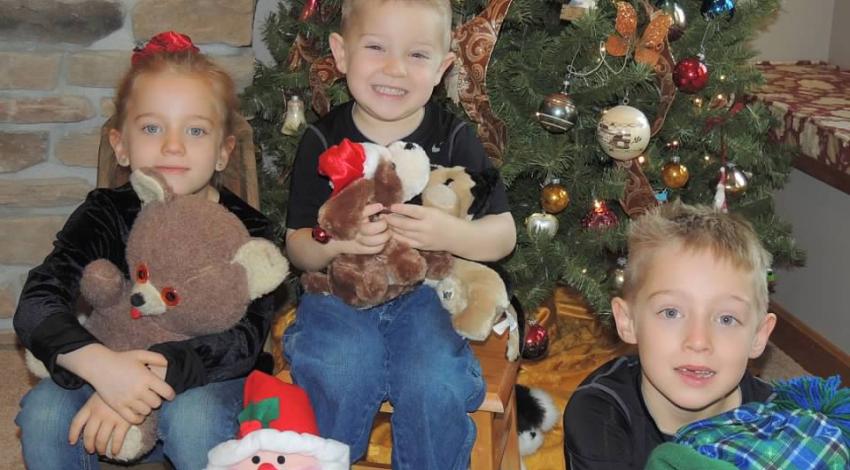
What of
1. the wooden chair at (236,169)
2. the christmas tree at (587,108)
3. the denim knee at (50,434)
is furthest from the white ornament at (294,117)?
the denim knee at (50,434)

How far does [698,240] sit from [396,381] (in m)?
0.47

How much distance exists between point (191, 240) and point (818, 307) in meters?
1.72

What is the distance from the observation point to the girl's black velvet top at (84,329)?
53.5 inches

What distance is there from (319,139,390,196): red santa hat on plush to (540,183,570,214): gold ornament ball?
0.62m

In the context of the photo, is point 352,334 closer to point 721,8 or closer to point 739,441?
point 739,441

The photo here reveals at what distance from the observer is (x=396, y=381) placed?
1451 mm

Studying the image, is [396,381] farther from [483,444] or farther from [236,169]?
[236,169]

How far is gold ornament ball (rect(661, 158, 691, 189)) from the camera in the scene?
2.00 m

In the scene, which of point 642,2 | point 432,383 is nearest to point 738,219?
point 432,383

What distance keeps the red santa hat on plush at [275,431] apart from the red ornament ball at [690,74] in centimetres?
102

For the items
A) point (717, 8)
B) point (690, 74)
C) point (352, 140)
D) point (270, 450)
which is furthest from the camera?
point (717, 8)

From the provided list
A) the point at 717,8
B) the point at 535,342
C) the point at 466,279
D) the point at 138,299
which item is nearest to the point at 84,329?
the point at 138,299

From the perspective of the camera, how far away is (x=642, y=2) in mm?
1972

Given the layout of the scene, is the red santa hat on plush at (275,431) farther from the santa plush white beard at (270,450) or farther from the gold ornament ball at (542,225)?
the gold ornament ball at (542,225)
